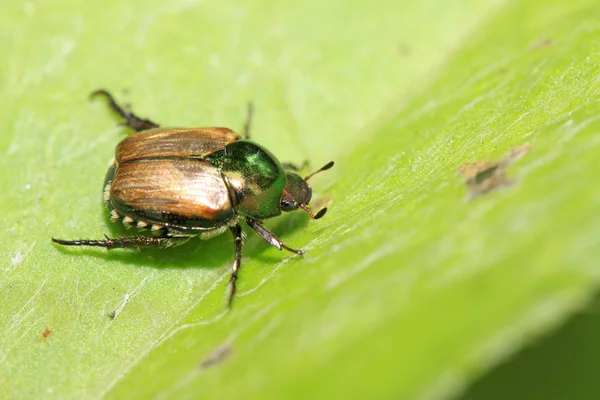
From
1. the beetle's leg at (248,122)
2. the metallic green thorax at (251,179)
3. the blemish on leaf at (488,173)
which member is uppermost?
the beetle's leg at (248,122)

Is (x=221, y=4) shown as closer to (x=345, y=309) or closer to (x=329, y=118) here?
(x=329, y=118)

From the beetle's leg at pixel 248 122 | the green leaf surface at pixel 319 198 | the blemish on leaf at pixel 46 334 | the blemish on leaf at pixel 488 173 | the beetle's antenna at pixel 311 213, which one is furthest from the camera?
the beetle's leg at pixel 248 122

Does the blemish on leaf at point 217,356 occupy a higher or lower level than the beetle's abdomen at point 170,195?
lower

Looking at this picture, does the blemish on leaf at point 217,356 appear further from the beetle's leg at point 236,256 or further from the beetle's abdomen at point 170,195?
the beetle's abdomen at point 170,195

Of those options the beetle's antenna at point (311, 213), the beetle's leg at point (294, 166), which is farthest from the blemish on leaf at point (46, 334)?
the beetle's leg at point (294, 166)

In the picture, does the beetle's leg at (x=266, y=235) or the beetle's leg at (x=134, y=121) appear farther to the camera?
the beetle's leg at (x=134, y=121)

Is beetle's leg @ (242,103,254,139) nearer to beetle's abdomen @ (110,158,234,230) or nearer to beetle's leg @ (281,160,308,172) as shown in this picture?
beetle's leg @ (281,160,308,172)

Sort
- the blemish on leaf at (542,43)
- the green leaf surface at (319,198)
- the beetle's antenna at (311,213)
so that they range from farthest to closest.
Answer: the blemish on leaf at (542,43) < the beetle's antenna at (311,213) < the green leaf surface at (319,198)

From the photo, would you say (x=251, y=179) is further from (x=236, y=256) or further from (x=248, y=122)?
(x=248, y=122)
